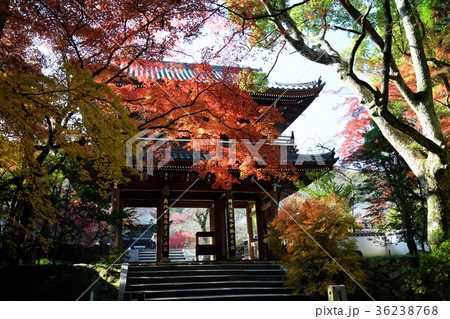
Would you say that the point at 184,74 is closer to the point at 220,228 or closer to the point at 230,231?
the point at 220,228

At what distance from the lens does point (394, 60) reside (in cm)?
767

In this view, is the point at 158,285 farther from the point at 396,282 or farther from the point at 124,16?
the point at 396,282

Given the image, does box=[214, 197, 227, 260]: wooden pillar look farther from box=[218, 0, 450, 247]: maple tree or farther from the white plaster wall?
box=[218, 0, 450, 247]: maple tree

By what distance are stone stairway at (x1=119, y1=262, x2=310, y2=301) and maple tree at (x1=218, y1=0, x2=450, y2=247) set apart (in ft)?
12.4

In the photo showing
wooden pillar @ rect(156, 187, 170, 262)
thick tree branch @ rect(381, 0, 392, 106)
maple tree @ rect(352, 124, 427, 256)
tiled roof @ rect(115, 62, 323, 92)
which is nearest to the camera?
thick tree branch @ rect(381, 0, 392, 106)

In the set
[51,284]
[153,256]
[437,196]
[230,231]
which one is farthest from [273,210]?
[153,256]

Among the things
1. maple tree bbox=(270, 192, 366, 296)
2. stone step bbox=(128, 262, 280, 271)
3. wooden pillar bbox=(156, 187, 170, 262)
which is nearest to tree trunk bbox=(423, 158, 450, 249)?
maple tree bbox=(270, 192, 366, 296)

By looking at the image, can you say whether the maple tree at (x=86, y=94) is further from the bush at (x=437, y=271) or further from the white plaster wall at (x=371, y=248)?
the white plaster wall at (x=371, y=248)

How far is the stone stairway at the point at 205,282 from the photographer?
7.61 m

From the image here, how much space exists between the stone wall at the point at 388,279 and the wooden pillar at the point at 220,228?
15.4 ft

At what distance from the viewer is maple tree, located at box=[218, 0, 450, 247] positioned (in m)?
6.27

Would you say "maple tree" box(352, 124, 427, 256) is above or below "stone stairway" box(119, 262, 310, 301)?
above

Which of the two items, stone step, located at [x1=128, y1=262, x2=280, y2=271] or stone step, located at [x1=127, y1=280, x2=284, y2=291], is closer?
stone step, located at [x1=127, y1=280, x2=284, y2=291]

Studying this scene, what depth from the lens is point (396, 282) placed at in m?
9.91
